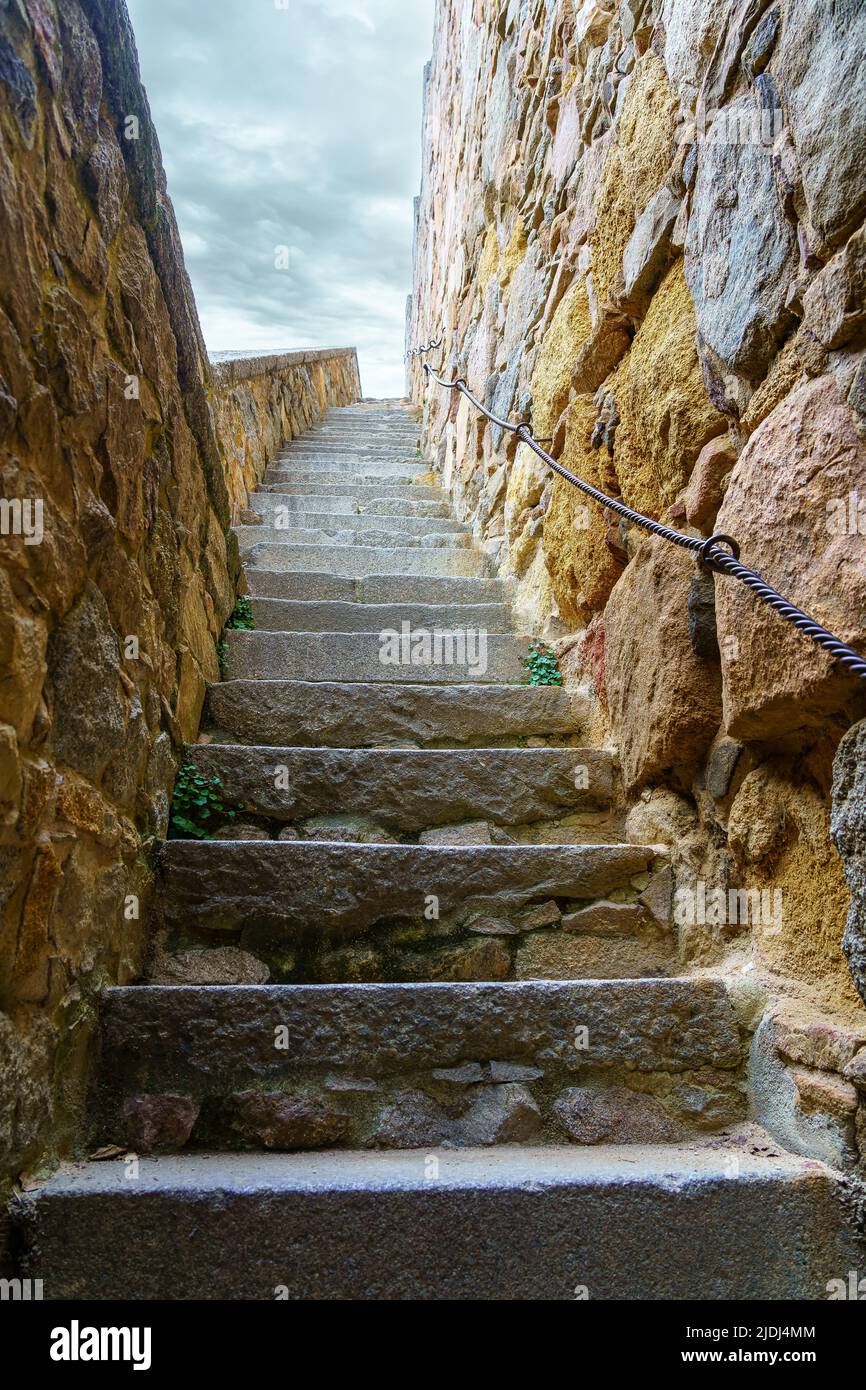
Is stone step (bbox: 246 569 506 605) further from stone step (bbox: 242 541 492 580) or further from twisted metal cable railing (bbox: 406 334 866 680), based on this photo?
twisted metal cable railing (bbox: 406 334 866 680)

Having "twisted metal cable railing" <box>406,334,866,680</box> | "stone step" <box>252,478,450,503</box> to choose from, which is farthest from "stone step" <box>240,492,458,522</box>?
"twisted metal cable railing" <box>406,334,866,680</box>

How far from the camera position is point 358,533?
12.4 ft

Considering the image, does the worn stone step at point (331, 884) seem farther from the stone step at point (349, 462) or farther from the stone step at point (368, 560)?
the stone step at point (349, 462)

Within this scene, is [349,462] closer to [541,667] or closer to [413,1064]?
[541,667]

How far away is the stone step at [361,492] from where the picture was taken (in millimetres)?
4316

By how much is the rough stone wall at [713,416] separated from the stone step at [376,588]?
0.53 ft

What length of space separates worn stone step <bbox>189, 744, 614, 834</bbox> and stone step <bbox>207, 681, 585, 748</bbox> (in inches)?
9.0

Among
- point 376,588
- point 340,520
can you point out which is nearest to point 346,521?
point 340,520

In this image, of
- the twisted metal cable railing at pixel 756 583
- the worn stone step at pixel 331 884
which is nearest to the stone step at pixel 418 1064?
the worn stone step at pixel 331 884

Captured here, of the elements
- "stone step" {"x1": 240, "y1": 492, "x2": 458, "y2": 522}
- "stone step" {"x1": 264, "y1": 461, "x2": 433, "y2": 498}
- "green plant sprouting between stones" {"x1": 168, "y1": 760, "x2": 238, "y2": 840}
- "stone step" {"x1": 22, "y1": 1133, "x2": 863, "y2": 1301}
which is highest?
"stone step" {"x1": 264, "y1": 461, "x2": 433, "y2": 498}

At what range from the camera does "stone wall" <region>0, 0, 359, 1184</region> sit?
3.46 feet

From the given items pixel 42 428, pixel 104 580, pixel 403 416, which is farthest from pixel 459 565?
pixel 403 416

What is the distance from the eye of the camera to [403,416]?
797cm
